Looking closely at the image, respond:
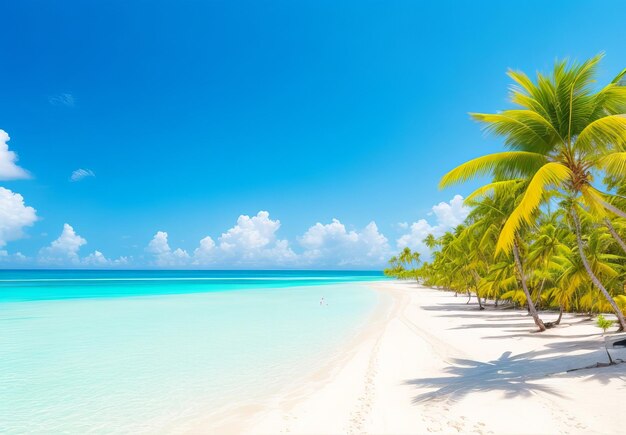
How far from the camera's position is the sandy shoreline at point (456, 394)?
5109 millimetres

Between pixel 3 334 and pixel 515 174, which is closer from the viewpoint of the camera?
pixel 515 174

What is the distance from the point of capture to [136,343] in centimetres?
1358

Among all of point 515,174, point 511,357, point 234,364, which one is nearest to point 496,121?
point 515,174

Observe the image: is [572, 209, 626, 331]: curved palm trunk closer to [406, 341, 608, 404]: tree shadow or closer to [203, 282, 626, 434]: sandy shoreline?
[203, 282, 626, 434]: sandy shoreline

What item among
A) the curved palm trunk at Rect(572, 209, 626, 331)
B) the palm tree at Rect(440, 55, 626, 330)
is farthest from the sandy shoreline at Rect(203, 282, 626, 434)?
the palm tree at Rect(440, 55, 626, 330)

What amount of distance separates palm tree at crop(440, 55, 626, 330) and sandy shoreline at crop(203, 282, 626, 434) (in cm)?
282

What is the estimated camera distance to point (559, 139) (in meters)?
8.39

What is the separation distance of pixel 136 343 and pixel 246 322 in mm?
6614

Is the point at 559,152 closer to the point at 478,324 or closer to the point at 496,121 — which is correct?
the point at 496,121

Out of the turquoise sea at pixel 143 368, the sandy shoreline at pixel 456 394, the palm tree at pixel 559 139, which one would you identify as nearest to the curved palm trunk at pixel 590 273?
the palm tree at pixel 559 139

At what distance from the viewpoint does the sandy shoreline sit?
511 cm

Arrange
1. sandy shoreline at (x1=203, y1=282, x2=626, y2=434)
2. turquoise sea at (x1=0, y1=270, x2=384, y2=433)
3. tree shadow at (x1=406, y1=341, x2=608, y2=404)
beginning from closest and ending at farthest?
sandy shoreline at (x1=203, y1=282, x2=626, y2=434), tree shadow at (x1=406, y1=341, x2=608, y2=404), turquoise sea at (x1=0, y1=270, x2=384, y2=433)

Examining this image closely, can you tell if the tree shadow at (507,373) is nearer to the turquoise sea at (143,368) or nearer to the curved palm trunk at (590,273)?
the curved palm trunk at (590,273)

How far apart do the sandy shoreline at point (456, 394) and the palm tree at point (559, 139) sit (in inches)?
111
